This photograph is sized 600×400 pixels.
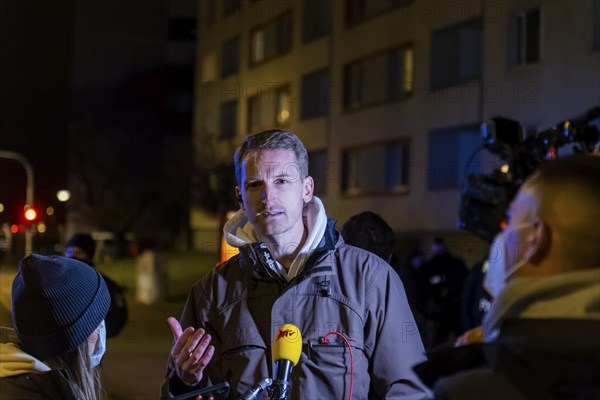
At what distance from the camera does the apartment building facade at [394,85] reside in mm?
13484

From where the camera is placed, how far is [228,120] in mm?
24203

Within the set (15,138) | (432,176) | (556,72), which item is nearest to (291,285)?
(15,138)

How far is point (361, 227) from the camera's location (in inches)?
141

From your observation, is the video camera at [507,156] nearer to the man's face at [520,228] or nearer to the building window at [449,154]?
the man's face at [520,228]

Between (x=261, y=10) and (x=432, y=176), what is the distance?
8938 mm

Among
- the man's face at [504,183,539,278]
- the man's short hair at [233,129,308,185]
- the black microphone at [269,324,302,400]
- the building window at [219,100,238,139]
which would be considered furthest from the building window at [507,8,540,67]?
the man's face at [504,183,539,278]

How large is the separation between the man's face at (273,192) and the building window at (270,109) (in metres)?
19.4

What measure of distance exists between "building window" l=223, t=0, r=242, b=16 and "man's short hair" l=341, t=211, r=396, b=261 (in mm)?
20780

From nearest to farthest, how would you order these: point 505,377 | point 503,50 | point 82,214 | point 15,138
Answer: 1. point 505,377
2. point 15,138
3. point 503,50
4. point 82,214

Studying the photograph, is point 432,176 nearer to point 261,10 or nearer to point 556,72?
point 556,72

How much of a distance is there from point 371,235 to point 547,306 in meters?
2.25

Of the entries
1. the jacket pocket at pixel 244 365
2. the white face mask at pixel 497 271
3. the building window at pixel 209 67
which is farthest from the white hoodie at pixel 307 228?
the building window at pixel 209 67

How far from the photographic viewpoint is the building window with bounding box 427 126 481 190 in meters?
16.3

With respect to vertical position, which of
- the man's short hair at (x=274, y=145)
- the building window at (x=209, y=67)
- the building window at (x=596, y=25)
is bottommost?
the man's short hair at (x=274, y=145)
